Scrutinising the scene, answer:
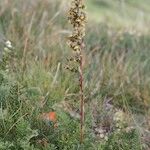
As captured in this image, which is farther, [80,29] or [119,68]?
[119,68]

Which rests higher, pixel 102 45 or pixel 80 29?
pixel 80 29

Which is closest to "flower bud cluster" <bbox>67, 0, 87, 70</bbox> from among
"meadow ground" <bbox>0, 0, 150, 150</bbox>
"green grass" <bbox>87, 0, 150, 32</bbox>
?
"meadow ground" <bbox>0, 0, 150, 150</bbox>

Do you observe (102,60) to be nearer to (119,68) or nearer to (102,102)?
(119,68)

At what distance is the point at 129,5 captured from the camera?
12.1 metres

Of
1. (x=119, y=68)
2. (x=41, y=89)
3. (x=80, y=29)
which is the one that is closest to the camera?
(x=80, y=29)

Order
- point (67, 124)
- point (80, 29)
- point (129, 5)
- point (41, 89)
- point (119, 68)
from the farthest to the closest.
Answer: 1. point (129, 5)
2. point (119, 68)
3. point (41, 89)
4. point (67, 124)
5. point (80, 29)

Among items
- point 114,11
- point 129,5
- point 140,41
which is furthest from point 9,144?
point 129,5

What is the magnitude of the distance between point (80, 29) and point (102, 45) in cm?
356

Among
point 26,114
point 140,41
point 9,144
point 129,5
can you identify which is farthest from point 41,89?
point 129,5

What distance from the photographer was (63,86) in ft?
15.1

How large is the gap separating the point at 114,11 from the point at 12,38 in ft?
19.9

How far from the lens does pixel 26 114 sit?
3684 millimetres

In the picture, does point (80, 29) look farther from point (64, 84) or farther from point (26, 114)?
point (64, 84)

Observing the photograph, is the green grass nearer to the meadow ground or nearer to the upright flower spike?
the meadow ground
